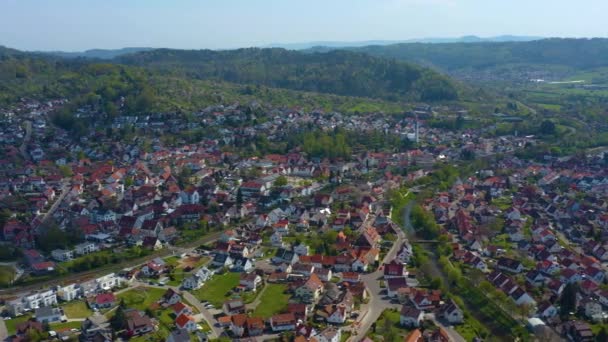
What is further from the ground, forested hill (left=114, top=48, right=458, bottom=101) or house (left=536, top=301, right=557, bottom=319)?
forested hill (left=114, top=48, right=458, bottom=101)

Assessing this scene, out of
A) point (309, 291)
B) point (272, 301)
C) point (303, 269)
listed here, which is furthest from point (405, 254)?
point (272, 301)

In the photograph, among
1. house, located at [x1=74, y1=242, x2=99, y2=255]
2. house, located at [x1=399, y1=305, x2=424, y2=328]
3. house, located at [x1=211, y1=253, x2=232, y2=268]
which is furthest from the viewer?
house, located at [x1=74, y1=242, x2=99, y2=255]

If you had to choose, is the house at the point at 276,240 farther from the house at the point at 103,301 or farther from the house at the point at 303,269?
the house at the point at 103,301

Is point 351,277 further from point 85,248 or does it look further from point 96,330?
point 85,248

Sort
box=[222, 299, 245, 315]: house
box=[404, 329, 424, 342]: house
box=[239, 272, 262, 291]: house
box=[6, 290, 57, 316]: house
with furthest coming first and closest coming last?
1. box=[239, 272, 262, 291]: house
2. box=[6, 290, 57, 316]: house
3. box=[222, 299, 245, 315]: house
4. box=[404, 329, 424, 342]: house

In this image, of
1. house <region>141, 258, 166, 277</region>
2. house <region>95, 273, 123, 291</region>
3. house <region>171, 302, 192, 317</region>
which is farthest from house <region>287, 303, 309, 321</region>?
house <region>95, 273, 123, 291</region>

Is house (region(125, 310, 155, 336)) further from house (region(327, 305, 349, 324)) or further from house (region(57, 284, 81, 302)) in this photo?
house (region(327, 305, 349, 324))
